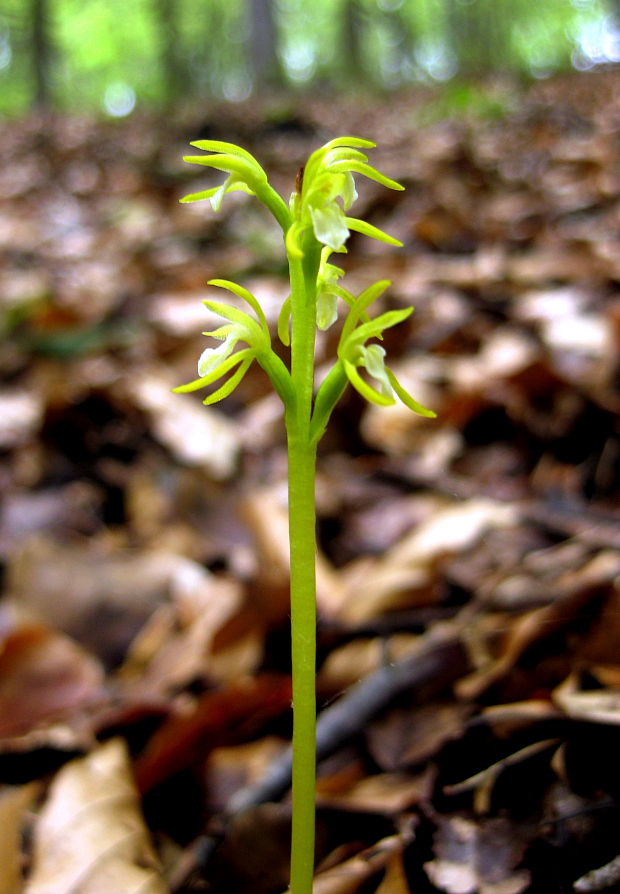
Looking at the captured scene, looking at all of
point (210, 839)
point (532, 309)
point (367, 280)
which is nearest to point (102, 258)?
point (367, 280)

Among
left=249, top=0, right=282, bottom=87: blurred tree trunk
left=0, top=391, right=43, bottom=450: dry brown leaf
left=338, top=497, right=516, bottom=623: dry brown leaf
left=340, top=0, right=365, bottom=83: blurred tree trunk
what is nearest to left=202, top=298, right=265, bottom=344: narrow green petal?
left=338, top=497, right=516, bottom=623: dry brown leaf

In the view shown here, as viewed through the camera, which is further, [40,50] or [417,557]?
[40,50]

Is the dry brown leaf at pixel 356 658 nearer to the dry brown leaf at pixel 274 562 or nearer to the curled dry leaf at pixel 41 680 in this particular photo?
the dry brown leaf at pixel 274 562

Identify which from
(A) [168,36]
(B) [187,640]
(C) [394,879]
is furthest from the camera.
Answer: (A) [168,36]

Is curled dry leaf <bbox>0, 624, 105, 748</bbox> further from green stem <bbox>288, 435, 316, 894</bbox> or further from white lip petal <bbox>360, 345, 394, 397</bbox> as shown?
white lip petal <bbox>360, 345, 394, 397</bbox>

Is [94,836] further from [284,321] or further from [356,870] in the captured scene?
[284,321]

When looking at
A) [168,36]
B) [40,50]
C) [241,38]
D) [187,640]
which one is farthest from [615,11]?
[187,640]

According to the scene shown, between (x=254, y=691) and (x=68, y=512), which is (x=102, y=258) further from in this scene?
(x=254, y=691)
